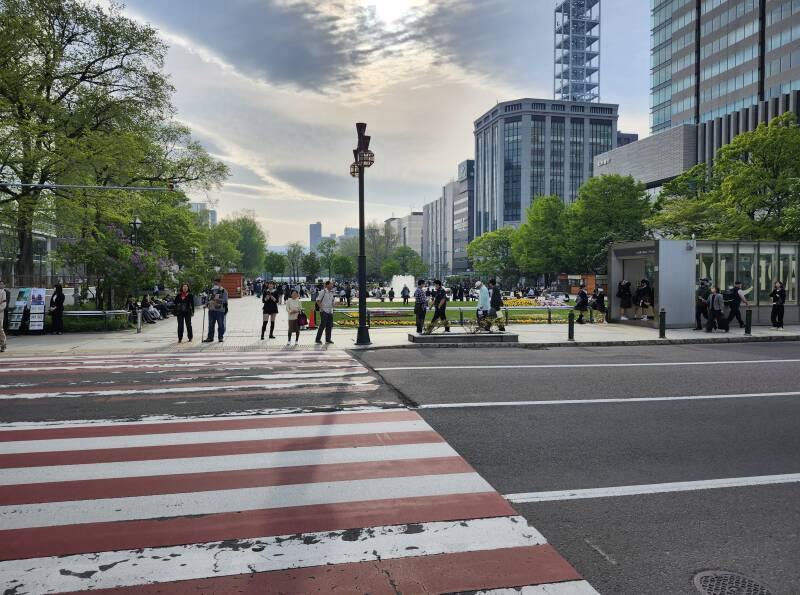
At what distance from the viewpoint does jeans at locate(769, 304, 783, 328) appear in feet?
70.2

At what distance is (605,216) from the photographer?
5812cm

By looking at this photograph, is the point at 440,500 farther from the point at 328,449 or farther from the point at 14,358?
the point at 14,358

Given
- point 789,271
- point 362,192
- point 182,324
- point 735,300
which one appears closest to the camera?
point 362,192

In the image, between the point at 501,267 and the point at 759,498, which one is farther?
the point at 501,267

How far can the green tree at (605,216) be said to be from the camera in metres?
56.9

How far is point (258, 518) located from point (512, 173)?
13353 cm

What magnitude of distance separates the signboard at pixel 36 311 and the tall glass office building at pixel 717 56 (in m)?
72.0

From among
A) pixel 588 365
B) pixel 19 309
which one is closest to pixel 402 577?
pixel 588 365

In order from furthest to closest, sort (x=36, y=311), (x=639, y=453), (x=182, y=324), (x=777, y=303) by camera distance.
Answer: (x=777, y=303) → (x=36, y=311) → (x=182, y=324) → (x=639, y=453)

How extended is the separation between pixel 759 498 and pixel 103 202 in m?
25.1

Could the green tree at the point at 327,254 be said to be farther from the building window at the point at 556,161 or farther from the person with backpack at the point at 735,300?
the person with backpack at the point at 735,300

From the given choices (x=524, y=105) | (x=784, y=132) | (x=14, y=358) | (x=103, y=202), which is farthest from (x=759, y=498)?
(x=524, y=105)

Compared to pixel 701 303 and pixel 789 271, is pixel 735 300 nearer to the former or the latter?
pixel 701 303

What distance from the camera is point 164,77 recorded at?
30281 mm
